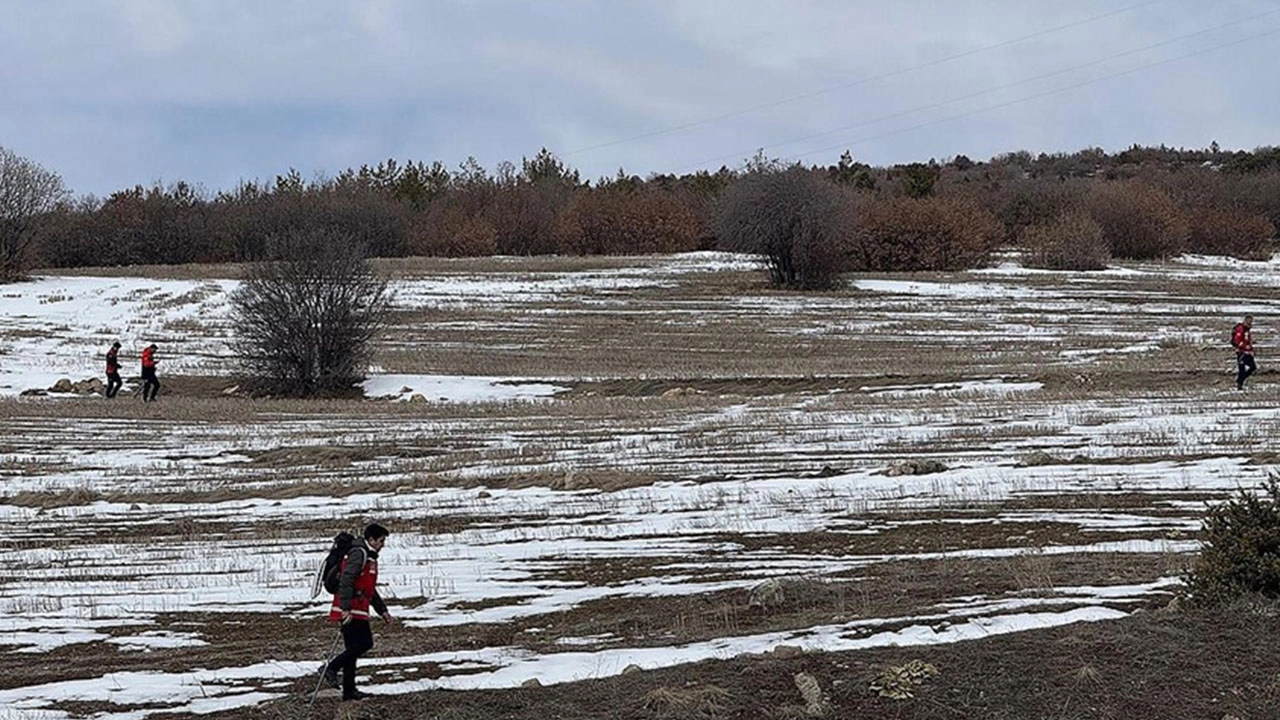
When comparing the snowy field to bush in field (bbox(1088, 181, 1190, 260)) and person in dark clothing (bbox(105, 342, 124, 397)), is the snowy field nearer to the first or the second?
person in dark clothing (bbox(105, 342, 124, 397))

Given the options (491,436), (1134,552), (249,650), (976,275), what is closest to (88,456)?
(491,436)

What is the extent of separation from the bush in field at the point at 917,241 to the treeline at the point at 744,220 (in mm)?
78

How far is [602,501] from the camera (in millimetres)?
19234

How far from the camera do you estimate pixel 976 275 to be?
75.8 meters

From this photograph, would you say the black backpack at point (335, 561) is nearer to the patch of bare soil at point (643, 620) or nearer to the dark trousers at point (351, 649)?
the dark trousers at point (351, 649)

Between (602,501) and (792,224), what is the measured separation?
52.4 meters

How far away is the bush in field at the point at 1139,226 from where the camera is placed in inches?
3543

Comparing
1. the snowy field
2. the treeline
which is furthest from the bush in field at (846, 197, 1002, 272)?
the snowy field

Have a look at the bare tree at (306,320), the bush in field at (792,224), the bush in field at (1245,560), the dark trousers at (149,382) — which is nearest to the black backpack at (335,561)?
the bush in field at (1245,560)

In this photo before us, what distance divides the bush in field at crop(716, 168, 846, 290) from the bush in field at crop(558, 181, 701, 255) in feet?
81.8

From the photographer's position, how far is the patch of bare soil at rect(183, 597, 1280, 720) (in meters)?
8.48

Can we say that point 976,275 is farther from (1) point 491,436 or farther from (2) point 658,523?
(2) point 658,523

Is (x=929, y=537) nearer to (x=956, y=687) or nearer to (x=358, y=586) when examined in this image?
(x=956, y=687)

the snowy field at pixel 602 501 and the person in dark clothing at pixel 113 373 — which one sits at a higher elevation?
the person in dark clothing at pixel 113 373
